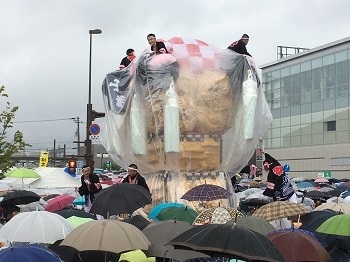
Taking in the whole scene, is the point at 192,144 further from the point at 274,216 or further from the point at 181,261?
the point at 181,261

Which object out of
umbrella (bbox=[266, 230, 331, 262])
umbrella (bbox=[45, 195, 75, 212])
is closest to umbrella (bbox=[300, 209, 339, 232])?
umbrella (bbox=[266, 230, 331, 262])

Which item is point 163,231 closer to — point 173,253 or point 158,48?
point 173,253

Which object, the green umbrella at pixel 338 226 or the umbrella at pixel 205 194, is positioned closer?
the green umbrella at pixel 338 226

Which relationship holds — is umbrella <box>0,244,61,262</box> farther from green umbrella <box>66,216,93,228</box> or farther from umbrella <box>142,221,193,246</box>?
green umbrella <box>66,216,93,228</box>

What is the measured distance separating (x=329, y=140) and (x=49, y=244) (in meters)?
36.3

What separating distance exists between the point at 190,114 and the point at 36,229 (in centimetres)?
530

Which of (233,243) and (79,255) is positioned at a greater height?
(233,243)

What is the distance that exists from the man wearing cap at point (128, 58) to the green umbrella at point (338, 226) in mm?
6511

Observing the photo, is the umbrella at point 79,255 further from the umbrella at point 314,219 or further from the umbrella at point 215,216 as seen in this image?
the umbrella at point 314,219

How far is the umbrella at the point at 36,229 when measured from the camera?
19.7 ft

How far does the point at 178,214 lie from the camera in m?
8.14

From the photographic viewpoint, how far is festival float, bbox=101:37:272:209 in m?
10.8

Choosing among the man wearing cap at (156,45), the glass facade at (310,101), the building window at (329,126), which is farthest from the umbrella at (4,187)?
the building window at (329,126)

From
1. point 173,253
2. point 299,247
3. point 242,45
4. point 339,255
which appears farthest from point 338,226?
point 242,45
